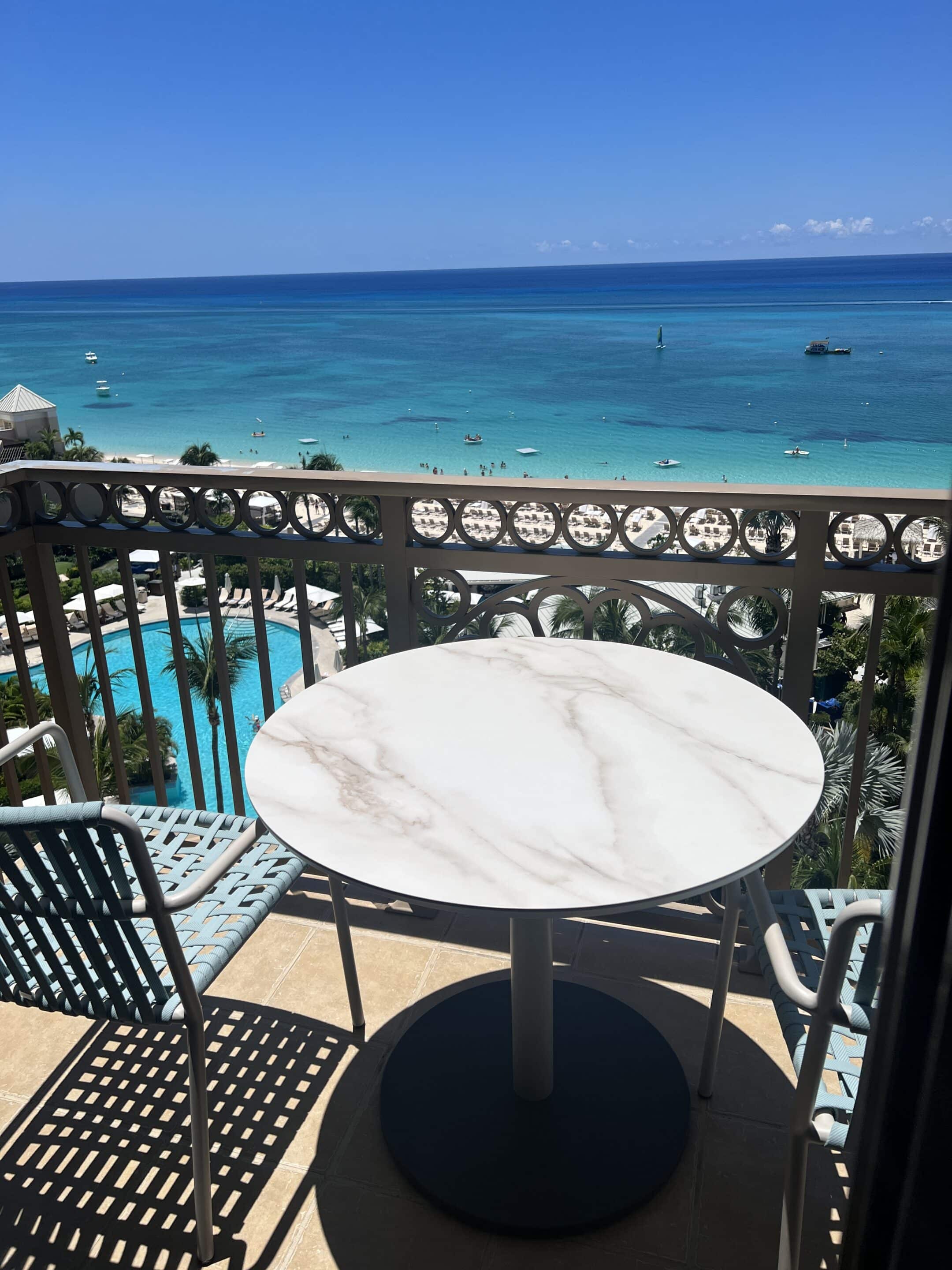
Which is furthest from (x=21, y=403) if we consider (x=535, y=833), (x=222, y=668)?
(x=535, y=833)

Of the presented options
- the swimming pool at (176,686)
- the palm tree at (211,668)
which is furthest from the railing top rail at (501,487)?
the swimming pool at (176,686)

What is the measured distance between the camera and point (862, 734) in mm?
2084

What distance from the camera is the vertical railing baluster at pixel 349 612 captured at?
2.29 meters

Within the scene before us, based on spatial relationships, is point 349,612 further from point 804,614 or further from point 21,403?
point 21,403

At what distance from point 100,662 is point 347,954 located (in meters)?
1.23

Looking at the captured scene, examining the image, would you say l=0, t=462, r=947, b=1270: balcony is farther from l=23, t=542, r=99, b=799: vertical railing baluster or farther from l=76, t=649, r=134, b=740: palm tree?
l=76, t=649, r=134, b=740: palm tree

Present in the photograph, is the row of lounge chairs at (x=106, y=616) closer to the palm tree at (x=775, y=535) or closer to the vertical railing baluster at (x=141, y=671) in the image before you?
the vertical railing baluster at (x=141, y=671)

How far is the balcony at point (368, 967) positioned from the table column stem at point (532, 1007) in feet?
0.92

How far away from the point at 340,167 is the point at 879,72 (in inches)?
1779

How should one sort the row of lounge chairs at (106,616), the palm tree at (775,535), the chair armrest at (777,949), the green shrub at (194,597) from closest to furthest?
the chair armrest at (777,949) → the palm tree at (775,535) → the row of lounge chairs at (106,616) → the green shrub at (194,597)

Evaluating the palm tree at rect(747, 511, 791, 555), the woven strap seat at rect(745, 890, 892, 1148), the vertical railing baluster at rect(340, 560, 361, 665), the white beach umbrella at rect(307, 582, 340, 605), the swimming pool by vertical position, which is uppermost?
the palm tree at rect(747, 511, 791, 555)

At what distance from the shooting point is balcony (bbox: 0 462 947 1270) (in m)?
1.62

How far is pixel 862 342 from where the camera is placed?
48.3 metres

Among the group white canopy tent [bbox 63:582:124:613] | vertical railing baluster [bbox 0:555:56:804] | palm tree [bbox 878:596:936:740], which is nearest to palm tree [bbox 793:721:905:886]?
palm tree [bbox 878:596:936:740]
